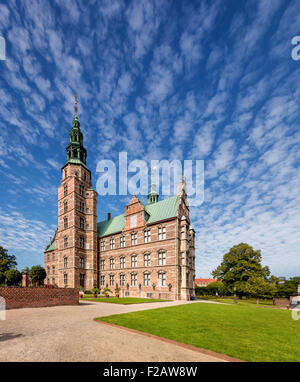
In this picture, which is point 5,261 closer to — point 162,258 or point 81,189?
point 81,189

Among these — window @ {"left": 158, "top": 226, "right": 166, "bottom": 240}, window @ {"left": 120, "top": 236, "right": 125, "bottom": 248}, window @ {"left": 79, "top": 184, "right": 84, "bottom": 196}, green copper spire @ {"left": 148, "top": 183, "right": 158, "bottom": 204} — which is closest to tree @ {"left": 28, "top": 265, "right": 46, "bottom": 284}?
window @ {"left": 79, "top": 184, "right": 84, "bottom": 196}

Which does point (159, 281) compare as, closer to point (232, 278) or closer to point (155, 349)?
point (232, 278)

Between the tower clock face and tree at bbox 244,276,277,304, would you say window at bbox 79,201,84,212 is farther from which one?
tree at bbox 244,276,277,304

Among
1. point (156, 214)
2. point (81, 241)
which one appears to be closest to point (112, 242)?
point (81, 241)

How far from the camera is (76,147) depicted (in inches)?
1705

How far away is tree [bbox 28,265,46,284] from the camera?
48.5 meters

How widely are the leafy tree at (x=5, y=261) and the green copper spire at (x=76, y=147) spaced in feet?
116

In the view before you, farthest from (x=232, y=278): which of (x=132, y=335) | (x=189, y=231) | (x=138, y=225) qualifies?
(x=132, y=335)

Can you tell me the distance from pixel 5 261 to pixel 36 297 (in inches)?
1922

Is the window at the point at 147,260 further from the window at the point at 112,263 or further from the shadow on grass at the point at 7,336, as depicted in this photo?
the shadow on grass at the point at 7,336

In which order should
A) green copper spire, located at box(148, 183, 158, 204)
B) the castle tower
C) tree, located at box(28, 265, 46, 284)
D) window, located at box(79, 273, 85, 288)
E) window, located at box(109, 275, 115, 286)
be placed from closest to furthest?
window, located at box(109, 275, 115, 286)
window, located at box(79, 273, 85, 288)
the castle tower
tree, located at box(28, 265, 46, 284)
green copper spire, located at box(148, 183, 158, 204)

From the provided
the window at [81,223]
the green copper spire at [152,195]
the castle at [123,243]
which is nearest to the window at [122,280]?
the castle at [123,243]
